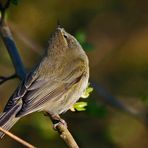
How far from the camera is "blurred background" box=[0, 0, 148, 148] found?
11.5 m

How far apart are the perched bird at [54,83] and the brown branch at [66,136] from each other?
0.25 metres

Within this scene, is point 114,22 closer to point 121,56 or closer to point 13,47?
point 121,56

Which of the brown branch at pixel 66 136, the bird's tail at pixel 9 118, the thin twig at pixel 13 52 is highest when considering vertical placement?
the thin twig at pixel 13 52

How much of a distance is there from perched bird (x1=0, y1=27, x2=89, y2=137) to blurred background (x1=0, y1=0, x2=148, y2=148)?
6.32ft

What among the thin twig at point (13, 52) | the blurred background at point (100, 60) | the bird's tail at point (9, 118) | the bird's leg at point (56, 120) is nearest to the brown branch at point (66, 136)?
the bird's leg at point (56, 120)

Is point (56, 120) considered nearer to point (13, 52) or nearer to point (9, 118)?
point (9, 118)

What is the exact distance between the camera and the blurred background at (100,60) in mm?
11453

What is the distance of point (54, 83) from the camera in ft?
27.5

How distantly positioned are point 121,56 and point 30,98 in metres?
Answer: 5.61

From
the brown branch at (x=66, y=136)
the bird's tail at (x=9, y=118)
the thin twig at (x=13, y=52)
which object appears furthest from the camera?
the thin twig at (x=13, y=52)

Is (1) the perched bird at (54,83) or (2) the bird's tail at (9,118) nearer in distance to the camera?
(2) the bird's tail at (9,118)

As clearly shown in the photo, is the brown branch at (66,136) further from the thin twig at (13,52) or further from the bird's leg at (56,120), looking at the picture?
the thin twig at (13,52)

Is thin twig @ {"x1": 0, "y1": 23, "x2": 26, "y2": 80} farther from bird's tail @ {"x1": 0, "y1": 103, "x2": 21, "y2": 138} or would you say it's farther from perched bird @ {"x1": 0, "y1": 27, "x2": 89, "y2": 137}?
bird's tail @ {"x1": 0, "y1": 103, "x2": 21, "y2": 138}

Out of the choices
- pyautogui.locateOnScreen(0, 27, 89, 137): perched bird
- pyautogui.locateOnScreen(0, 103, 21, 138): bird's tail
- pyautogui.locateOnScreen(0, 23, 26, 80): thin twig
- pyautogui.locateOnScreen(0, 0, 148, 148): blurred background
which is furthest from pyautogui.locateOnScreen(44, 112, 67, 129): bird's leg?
pyautogui.locateOnScreen(0, 0, 148, 148): blurred background
